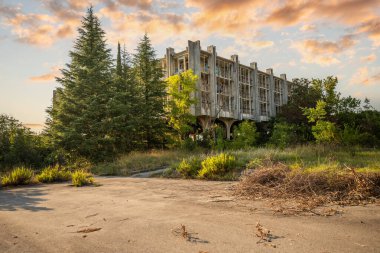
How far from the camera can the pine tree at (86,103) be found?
2027cm

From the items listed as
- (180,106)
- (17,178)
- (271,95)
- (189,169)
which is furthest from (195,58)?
(17,178)

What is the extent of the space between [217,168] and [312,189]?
4962 mm

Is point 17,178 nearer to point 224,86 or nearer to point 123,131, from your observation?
point 123,131

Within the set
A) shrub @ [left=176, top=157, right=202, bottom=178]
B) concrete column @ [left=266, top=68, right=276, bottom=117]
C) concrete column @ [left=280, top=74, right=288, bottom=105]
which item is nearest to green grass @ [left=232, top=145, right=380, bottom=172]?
shrub @ [left=176, top=157, right=202, bottom=178]

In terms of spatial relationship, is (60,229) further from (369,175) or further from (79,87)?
(79,87)

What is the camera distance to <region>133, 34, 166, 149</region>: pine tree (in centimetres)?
2503

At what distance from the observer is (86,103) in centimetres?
2120

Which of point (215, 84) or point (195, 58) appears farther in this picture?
point (215, 84)

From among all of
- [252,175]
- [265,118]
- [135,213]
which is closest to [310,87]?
[265,118]

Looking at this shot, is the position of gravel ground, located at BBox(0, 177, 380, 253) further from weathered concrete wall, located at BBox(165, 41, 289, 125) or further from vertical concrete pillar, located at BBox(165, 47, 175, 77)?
vertical concrete pillar, located at BBox(165, 47, 175, 77)

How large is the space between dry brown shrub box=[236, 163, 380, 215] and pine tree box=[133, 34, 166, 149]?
18567mm

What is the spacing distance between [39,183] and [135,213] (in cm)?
849

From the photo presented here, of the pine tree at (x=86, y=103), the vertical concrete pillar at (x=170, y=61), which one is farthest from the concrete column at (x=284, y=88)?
the pine tree at (x=86, y=103)

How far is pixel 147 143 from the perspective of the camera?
84.9 ft
